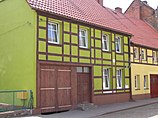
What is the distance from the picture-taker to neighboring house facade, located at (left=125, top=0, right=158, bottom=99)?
25.5 meters

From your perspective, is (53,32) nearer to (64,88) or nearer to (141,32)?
(64,88)

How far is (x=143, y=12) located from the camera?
118 ft

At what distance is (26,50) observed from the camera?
16.7 meters

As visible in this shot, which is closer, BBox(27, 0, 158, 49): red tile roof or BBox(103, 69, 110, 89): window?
BBox(27, 0, 158, 49): red tile roof

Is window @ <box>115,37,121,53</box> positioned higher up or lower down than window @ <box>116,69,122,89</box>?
higher up

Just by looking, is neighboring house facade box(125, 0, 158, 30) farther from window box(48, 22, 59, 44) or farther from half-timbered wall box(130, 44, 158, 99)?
window box(48, 22, 59, 44)

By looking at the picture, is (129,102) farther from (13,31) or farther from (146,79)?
(13,31)

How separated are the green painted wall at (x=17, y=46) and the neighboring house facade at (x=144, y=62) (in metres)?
11.1

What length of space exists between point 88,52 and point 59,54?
2.96 meters

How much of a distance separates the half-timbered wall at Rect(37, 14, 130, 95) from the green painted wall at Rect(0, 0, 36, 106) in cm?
60

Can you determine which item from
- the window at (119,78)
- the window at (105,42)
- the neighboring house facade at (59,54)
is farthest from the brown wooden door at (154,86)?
the window at (105,42)

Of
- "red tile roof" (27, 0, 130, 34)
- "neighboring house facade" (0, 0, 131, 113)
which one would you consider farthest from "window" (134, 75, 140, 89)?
"red tile roof" (27, 0, 130, 34)

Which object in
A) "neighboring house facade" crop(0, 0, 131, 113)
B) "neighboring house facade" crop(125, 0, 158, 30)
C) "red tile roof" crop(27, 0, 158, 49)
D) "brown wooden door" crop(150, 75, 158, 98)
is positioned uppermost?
"neighboring house facade" crop(125, 0, 158, 30)

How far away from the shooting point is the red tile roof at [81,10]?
17219mm
